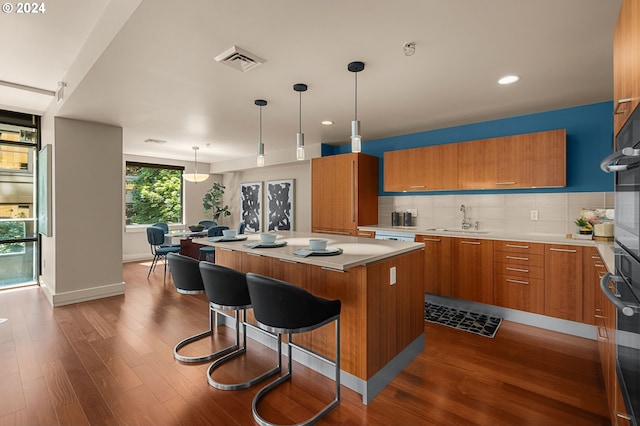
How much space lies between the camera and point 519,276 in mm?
3346

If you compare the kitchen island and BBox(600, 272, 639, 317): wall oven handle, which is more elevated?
BBox(600, 272, 639, 317): wall oven handle

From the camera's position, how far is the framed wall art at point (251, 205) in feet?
24.4

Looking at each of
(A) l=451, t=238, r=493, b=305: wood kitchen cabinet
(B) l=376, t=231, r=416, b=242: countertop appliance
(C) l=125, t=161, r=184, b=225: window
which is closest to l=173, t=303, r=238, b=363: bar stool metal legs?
(B) l=376, t=231, r=416, b=242: countertop appliance

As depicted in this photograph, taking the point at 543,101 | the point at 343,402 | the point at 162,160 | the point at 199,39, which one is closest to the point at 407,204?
the point at 543,101

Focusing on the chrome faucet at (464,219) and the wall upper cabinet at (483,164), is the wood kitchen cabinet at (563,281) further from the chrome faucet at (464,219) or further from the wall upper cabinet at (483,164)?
the chrome faucet at (464,219)

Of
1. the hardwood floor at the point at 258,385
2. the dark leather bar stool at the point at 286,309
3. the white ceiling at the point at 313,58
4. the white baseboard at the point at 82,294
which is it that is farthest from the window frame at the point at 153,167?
the dark leather bar stool at the point at 286,309

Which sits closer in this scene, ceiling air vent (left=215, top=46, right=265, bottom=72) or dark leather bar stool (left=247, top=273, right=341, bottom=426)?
dark leather bar stool (left=247, top=273, right=341, bottom=426)

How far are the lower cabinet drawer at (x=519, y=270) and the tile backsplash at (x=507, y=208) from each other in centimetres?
74

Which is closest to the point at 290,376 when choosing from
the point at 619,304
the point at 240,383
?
the point at 240,383

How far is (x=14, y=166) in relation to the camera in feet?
15.5

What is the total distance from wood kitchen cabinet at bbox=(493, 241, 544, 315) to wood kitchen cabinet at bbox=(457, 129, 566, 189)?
0.78m

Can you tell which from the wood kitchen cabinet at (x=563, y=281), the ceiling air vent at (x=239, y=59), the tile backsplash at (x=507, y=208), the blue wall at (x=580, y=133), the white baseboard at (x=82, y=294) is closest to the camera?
the ceiling air vent at (x=239, y=59)

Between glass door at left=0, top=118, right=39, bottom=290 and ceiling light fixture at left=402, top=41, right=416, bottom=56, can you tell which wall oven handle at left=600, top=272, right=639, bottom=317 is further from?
glass door at left=0, top=118, right=39, bottom=290

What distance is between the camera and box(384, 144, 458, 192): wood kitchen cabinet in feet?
13.6
